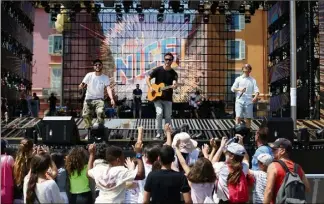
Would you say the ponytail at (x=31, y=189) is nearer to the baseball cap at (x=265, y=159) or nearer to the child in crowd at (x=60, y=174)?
the child in crowd at (x=60, y=174)

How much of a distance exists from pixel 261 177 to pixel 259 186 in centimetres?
10

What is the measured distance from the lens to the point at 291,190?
5.42m

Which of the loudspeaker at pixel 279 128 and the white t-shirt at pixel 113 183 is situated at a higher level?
the loudspeaker at pixel 279 128

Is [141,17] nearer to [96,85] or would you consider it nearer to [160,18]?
[160,18]

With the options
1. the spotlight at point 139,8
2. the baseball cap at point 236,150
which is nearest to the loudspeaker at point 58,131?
the baseball cap at point 236,150

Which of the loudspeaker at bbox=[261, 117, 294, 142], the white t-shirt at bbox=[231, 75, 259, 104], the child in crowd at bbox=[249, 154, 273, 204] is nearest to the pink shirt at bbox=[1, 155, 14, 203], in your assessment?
the child in crowd at bbox=[249, 154, 273, 204]

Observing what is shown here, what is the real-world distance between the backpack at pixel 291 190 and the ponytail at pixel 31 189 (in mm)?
2349

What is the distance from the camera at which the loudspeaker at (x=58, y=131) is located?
10047mm

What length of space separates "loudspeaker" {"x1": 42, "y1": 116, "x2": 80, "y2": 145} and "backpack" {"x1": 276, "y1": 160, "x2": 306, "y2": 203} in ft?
17.6

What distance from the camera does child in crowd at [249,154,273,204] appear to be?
6.00 meters

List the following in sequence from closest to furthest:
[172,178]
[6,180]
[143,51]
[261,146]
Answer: [172,178] → [6,180] → [261,146] → [143,51]

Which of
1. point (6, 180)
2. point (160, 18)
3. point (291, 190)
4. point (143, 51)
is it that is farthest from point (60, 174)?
point (143, 51)

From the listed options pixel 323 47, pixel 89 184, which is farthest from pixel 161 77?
pixel 323 47

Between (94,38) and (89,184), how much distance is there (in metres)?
24.6
